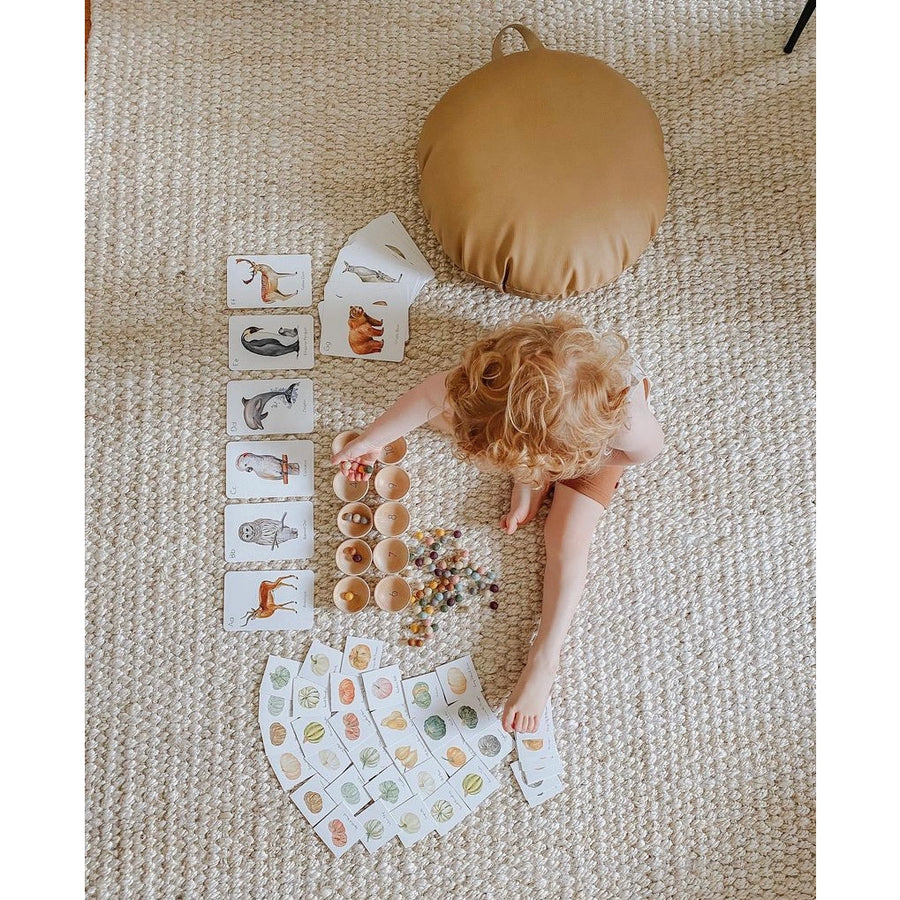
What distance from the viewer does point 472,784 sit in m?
1.34

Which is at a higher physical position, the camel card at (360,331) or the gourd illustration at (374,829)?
the camel card at (360,331)

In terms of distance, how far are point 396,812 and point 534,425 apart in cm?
78

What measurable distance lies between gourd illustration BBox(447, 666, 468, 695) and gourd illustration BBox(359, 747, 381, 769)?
0.18 metres

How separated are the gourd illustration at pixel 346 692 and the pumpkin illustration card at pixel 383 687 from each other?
0.08ft

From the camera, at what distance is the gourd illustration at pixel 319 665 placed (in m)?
1.36

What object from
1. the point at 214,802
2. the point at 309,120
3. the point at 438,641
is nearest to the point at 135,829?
the point at 214,802

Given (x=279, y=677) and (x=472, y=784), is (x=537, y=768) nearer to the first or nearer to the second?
(x=472, y=784)

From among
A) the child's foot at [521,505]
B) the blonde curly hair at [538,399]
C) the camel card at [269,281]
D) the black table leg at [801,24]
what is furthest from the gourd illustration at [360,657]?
the black table leg at [801,24]

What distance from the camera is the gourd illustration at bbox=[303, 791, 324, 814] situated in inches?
52.3

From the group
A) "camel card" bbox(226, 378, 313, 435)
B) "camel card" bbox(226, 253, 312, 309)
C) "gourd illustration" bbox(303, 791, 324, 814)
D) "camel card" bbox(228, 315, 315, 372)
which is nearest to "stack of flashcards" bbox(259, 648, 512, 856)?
"gourd illustration" bbox(303, 791, 324, 814)

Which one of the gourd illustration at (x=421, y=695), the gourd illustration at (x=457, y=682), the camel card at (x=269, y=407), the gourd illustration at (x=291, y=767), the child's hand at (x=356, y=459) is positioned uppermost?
the camel card at (x=269, y=407)

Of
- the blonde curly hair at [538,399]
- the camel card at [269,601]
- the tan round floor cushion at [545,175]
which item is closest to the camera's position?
the blonde curly hair at [538,399]

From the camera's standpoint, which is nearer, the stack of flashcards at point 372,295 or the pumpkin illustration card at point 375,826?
the pumpkin illustration card at point 375,826

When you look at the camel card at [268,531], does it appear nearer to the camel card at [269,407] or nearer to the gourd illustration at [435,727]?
the camel card at [269,407]
